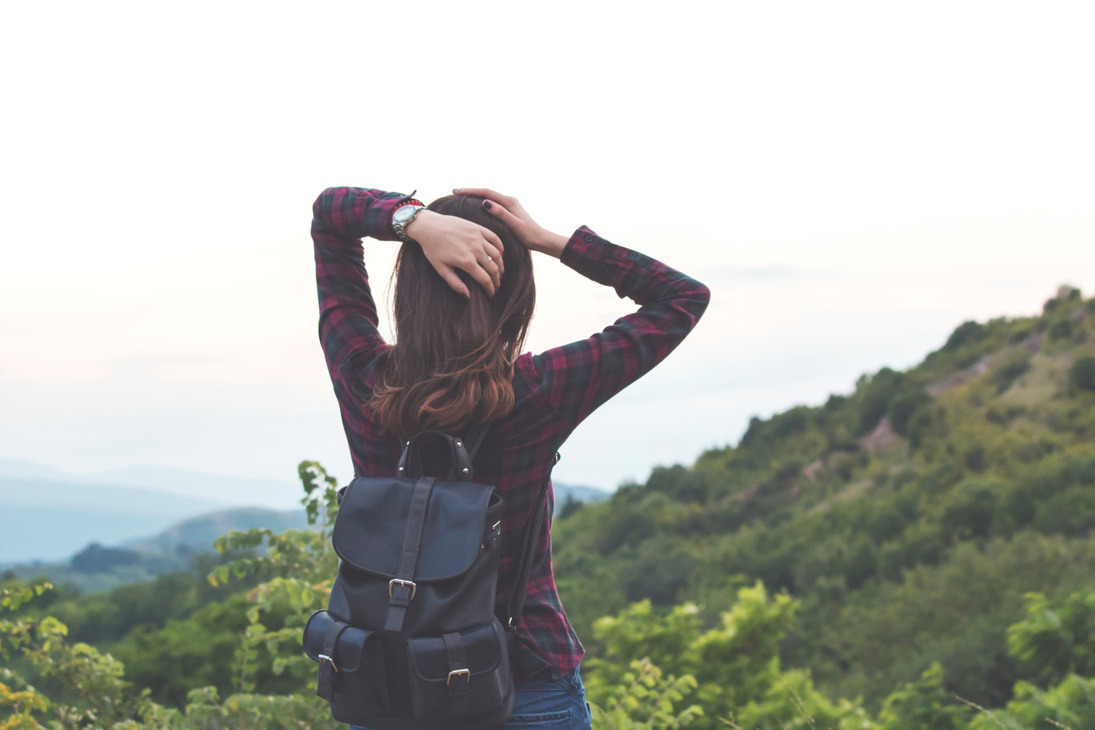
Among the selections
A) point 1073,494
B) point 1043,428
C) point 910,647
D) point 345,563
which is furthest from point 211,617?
point 1043,428

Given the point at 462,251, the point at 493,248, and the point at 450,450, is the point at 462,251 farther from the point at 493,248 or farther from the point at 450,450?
the point at 450,450

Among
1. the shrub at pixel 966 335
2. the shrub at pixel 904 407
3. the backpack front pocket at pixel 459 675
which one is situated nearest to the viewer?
the backpack front pocket at pixel 459 675

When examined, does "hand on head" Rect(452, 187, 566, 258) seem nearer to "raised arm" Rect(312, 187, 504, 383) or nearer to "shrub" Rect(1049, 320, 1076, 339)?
"raised arm" Rect(312, 187, 504, 383)

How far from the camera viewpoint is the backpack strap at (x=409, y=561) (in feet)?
4.01

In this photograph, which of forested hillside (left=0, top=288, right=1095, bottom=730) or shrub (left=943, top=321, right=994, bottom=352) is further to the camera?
shrub (left=943, top=321, right=994, bottom=352)

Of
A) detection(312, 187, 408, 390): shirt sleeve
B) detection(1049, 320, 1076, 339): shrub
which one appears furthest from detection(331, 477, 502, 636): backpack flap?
detection(1049, 320, 1076, 339): shrub

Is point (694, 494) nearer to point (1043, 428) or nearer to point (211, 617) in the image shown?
point (1043, 428)

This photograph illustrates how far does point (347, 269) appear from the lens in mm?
1652

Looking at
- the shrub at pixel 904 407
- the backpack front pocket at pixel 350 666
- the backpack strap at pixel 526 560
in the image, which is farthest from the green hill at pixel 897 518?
the backpack front pocket at pixel 350 666

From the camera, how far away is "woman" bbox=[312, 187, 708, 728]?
1303mm

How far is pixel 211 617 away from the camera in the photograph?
581 inches

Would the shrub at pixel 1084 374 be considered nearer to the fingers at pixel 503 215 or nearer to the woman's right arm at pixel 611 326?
the woman's right arm at pixel 611 326

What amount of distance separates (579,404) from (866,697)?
78.3ft

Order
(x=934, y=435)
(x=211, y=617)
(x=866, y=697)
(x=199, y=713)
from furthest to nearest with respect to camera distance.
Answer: (x=934, y=435), (x=866, y=697), (x=211, y=617), (x=199, y=713)
